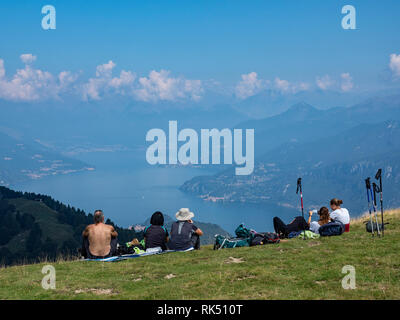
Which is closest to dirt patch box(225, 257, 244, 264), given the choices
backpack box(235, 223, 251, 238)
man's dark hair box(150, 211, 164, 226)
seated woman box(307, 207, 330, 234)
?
man's dark hair box(150, 211, 164, 226)

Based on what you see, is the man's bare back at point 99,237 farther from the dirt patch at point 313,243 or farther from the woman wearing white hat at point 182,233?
the dirt patch at point 313,243

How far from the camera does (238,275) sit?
36.1 ft

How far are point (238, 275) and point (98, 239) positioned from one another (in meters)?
6.38

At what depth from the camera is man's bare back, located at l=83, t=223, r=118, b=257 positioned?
599 inches

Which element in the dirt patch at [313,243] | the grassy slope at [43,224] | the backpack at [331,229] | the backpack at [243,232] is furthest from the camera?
the grassy slope at [43,224]

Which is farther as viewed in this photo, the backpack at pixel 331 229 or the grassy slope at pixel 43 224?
the grassy slope at pixel 43 224

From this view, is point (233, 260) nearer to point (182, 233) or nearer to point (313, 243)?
point (182, 233)

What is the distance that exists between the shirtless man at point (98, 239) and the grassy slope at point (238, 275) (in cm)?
83

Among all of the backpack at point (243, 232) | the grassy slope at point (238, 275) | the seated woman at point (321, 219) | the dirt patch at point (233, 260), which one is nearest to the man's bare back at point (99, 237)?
the grassy slope at point (238, 275)

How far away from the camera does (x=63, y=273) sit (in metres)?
13.1

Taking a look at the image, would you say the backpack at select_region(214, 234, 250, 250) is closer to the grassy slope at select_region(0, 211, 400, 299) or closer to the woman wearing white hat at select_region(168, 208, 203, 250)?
the woman wearing white hat at select_region(168, 208, 203, 250)

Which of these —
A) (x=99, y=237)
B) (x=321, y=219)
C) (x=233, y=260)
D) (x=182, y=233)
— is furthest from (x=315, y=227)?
(x=99, y=237)

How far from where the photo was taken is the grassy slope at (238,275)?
31.4ft
